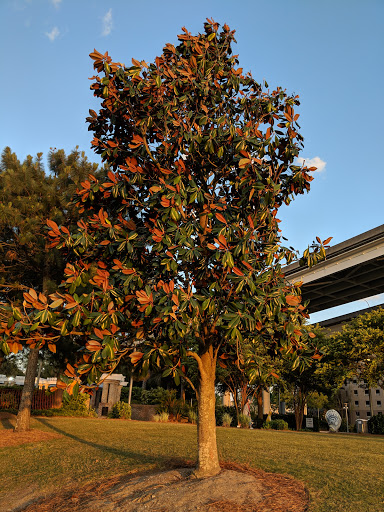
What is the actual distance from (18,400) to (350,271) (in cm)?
2486

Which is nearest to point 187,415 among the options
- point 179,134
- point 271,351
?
point 271,351

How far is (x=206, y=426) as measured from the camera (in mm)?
6145

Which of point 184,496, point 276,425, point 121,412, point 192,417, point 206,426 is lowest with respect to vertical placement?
point 276,425

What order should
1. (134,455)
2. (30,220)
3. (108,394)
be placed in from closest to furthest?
(134,455), (30,220), (108,394)

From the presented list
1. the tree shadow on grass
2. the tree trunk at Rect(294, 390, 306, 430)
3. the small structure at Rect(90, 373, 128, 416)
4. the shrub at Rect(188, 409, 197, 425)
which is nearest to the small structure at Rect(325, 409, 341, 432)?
the tree trunk at Rect(294, 390, 306, 430)

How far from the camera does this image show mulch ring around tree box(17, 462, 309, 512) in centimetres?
488

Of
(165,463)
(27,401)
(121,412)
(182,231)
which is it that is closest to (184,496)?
(165,463)

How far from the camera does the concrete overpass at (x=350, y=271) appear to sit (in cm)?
2591

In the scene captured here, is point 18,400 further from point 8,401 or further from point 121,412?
point 121,412

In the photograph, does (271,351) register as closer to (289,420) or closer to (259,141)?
(259,141)

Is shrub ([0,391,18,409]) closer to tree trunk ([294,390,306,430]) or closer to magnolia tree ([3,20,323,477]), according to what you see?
magnolia tree ([3,20,323,477])

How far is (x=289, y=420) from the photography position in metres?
30.9

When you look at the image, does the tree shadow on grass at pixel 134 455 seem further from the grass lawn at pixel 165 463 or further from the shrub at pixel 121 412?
the shrub at pixel 121 412

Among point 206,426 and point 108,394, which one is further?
point 108,394
